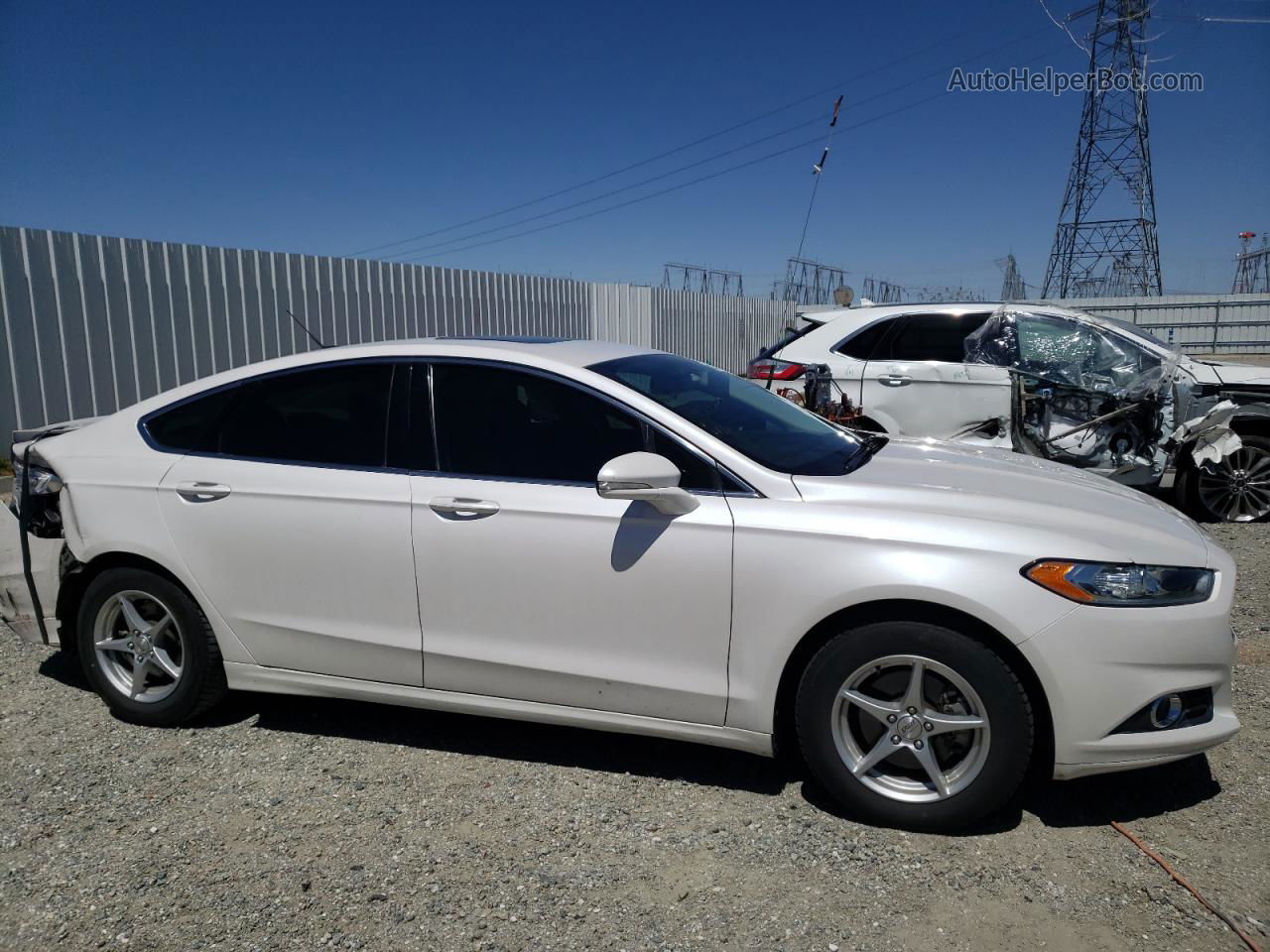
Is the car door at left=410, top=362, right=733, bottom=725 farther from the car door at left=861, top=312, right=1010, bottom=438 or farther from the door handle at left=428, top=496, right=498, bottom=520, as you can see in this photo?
the car door at left=861, top=312, right=1010, bottom=438

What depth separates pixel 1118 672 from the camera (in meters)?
2.75

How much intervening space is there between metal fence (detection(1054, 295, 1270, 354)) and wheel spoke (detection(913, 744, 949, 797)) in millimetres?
20286

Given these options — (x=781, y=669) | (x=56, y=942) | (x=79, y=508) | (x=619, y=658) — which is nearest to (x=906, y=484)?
(x=781, y=669)

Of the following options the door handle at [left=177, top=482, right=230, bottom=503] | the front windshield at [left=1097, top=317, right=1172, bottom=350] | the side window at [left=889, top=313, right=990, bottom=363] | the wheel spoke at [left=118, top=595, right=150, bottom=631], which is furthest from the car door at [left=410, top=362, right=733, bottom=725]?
the front windshield at [left=1097, top=317, right=1172, bottom=350]

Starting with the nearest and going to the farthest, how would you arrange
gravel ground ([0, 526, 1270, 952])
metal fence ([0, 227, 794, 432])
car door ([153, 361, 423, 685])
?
gravel ground ([0, 526, 1270, 952]) < car door ([153, 361, 423, 685]) < metal fence ([0, 227, 794, 432])

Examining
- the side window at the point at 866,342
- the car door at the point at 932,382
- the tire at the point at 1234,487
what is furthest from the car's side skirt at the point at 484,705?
the tire at the point at 1234,487

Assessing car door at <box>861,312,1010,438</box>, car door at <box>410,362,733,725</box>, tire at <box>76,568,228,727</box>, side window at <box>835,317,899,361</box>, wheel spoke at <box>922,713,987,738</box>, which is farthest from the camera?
side window at <box>835,317,899,361</box>

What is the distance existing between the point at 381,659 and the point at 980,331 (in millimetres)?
5881

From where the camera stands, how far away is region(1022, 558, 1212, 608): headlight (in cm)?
277

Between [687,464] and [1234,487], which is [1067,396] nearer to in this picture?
[1234,487]

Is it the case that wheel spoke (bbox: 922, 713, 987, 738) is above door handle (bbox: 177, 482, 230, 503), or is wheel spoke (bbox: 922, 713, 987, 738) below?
below

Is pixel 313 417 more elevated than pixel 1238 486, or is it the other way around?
pixel 313 417

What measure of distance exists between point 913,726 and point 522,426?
5.67 ft

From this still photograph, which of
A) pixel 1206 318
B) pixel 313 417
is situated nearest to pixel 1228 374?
pixel 313 417
